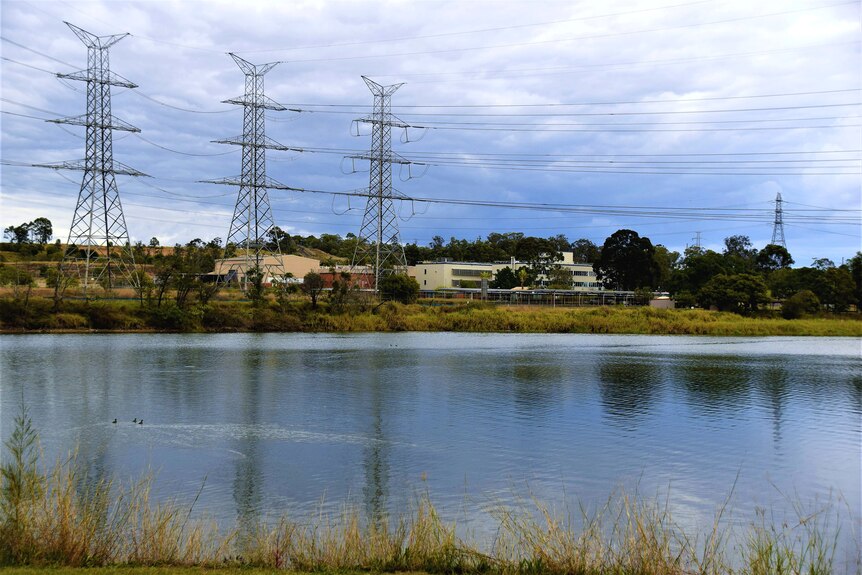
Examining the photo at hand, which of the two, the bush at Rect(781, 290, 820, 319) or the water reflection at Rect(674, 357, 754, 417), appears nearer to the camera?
the water reflection at Rect(674, 357, 754, 417)

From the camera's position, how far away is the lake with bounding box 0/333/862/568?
1568 centimetres

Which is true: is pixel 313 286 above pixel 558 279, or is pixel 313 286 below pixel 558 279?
below

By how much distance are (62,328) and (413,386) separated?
39.8 metres

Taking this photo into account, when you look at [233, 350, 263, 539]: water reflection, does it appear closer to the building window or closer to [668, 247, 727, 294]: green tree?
[668, 247, 727, 294]: green tree

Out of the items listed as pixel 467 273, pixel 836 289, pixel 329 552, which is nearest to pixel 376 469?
pixel 329 552

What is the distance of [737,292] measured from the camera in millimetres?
94125

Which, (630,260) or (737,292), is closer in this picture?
(737,292)

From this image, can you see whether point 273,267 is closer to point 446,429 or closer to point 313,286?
point 313,286

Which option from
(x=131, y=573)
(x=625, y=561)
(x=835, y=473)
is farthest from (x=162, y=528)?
(x=835, y=473)

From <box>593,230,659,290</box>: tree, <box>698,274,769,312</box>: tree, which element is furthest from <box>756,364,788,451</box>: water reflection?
<box>593,230,659,290</box>: tree

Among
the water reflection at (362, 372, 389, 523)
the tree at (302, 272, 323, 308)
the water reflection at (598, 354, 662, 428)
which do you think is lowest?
the water reflection at (598, 354, 662, 428)

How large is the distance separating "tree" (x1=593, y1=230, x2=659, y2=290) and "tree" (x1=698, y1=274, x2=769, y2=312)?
1116 inches

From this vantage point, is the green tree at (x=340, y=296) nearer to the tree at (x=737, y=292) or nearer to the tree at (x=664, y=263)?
the tree at (x=737, y=292)

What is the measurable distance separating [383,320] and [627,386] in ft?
141
